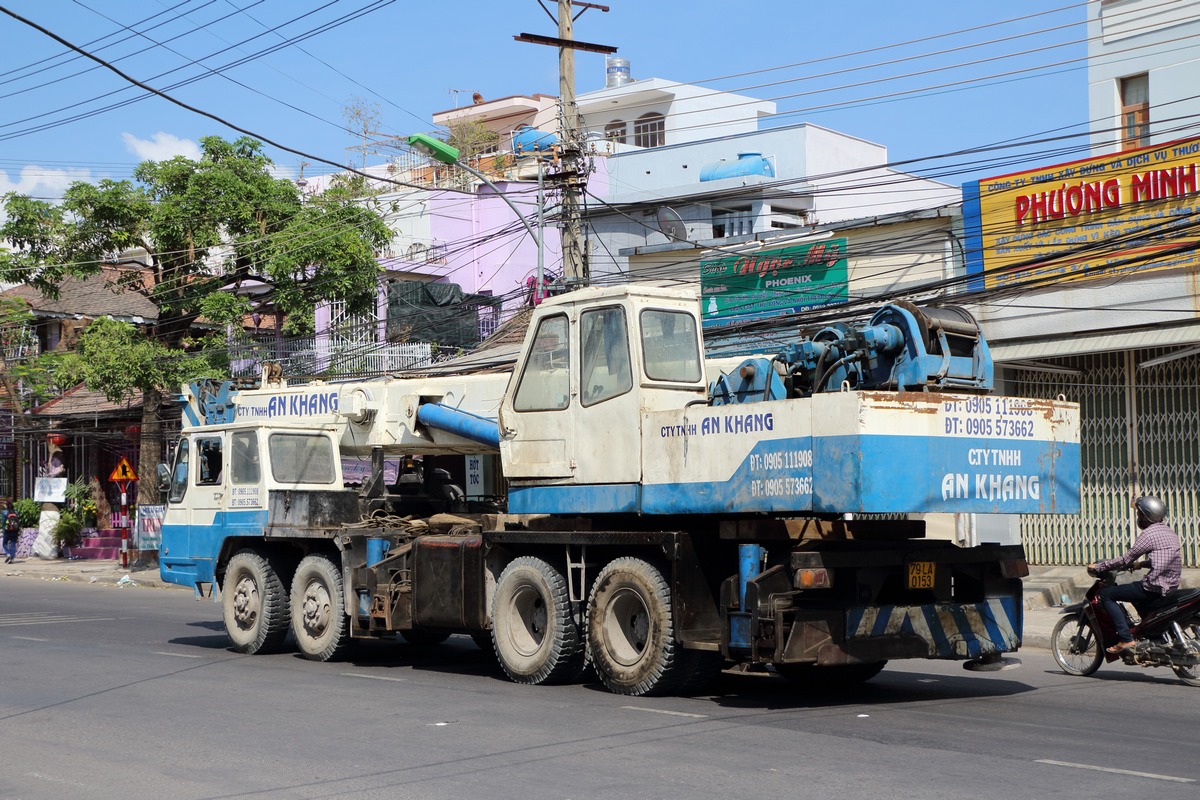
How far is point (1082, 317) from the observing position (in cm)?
1969

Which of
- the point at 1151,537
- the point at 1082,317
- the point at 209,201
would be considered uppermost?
the point at 209,201

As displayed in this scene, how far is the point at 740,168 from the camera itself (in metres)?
34.4

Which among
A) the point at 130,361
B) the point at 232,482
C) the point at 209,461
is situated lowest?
the point at 232,482

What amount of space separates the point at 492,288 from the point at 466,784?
3378 cm

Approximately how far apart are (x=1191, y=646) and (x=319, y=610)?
8496 mm

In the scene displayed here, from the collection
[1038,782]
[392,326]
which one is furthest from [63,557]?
[1038,782]

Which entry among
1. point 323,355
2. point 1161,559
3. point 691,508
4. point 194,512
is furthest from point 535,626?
point 323,355

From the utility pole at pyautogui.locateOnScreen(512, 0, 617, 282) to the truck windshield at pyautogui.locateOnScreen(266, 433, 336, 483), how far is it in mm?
5952

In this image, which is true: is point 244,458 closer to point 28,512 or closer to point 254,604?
point 254,604

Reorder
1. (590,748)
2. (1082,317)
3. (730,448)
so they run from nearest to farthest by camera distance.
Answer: (590,748) < (730,448) < (1082,317)

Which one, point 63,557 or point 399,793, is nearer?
point 399,793

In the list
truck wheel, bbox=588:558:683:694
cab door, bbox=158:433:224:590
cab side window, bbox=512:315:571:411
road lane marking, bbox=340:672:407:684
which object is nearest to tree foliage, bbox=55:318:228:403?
cab door, bbox=158:433:224:590

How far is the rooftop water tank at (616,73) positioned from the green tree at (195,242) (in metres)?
27.4

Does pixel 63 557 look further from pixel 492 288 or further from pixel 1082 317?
pixel 1082 317
